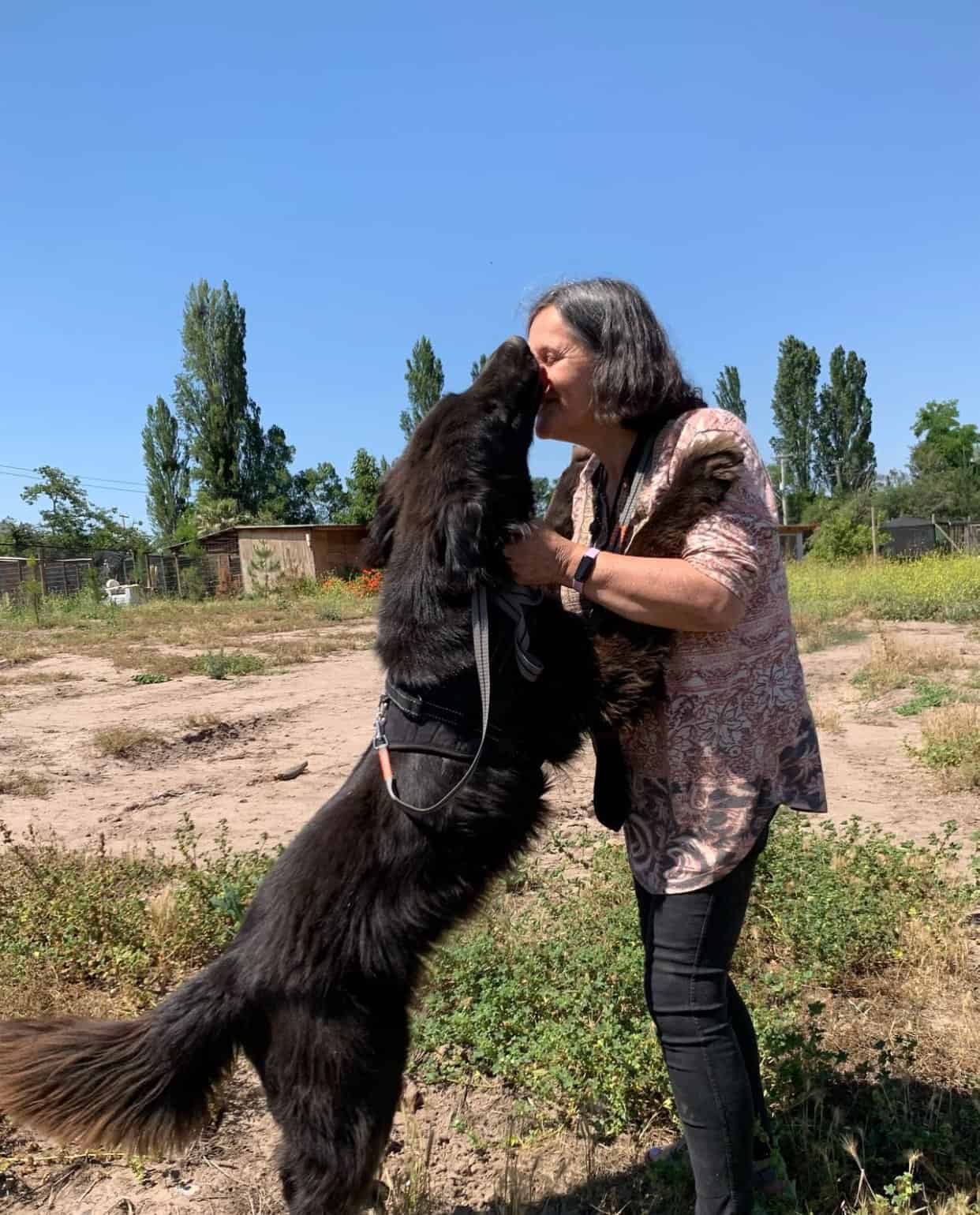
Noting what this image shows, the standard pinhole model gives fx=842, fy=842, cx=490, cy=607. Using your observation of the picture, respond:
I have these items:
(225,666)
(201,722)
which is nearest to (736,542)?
(201,722)

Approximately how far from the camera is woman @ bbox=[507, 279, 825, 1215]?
1.68 meters

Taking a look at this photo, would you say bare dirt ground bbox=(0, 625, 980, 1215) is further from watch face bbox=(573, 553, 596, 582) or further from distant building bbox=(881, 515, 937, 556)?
distant building bbox=(881, 515, 937, 556)

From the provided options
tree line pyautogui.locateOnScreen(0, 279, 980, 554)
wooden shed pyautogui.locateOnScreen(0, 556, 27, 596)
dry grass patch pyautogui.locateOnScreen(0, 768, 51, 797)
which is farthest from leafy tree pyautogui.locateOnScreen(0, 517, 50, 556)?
dry grass patch pyautogui.locateOnScreen(0, 768, 51, 797)

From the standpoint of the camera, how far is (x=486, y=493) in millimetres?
1926

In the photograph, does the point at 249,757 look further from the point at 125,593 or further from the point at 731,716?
the point at 125,593

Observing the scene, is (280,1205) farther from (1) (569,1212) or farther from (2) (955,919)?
(2) (955,919)

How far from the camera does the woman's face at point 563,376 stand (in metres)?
1.87

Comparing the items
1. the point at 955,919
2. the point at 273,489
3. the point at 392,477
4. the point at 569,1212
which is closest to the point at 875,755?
the point at 955,919

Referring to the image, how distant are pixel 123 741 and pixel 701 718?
6.16 meters

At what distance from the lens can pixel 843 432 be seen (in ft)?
188

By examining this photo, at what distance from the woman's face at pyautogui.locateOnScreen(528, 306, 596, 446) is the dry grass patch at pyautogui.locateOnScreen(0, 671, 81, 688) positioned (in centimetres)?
1038

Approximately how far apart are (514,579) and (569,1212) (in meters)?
1.65

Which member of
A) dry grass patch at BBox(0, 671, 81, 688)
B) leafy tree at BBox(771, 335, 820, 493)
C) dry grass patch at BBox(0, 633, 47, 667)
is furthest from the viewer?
leafy tree at BBox(771, 335, 820, 493)

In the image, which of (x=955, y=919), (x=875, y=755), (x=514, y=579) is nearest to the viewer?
(x=514, y=579)
